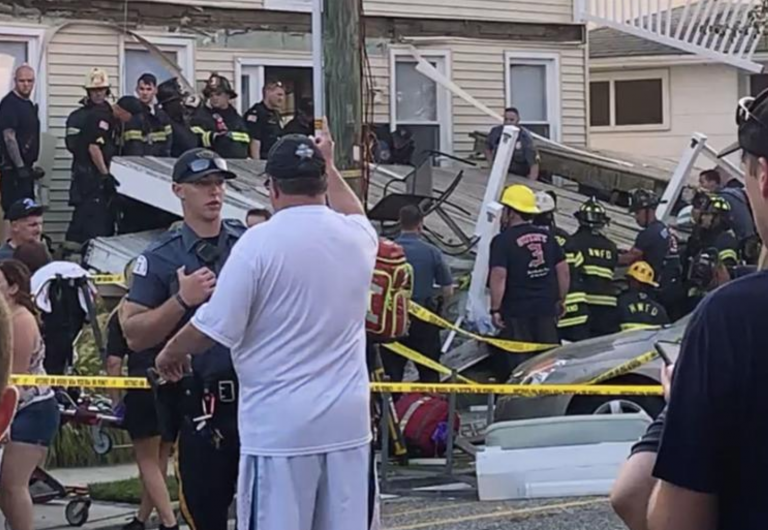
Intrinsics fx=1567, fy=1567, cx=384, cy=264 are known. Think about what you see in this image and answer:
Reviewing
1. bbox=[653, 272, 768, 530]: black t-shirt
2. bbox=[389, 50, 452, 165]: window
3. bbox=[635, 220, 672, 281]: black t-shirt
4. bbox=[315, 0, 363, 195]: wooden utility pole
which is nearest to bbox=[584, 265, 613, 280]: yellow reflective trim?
bbox=[635, 220, 672, 281]: black t-shirt

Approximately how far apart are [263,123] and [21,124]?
3.27m

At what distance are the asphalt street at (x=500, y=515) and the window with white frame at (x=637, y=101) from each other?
20.1 m

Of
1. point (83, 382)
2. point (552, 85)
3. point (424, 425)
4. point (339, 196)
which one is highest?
point (552, 85)

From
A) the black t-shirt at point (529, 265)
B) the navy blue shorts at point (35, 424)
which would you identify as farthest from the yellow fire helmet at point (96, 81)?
the navy blue shorts at point (35, 424)

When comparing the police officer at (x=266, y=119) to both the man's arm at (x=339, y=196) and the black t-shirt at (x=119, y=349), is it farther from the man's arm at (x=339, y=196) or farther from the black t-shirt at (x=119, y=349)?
the man's arm at (x=339, y=196)

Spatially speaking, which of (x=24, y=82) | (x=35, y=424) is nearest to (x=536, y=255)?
(x=35, y=424)

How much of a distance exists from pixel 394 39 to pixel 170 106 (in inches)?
199

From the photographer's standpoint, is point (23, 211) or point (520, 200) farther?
point (520, 200)

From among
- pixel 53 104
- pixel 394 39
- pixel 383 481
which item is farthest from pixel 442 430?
pixel 394 39

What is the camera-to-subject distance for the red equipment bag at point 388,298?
27.9ft

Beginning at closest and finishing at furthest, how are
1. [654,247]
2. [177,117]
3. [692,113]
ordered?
1. [654,247]
2. [177,117]
3. [692,113]

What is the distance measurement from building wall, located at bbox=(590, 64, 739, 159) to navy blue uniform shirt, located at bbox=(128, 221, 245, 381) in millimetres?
22869

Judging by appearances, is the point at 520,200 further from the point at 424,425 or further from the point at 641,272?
the point at 424,425

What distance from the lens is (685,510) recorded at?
2.54 meters
